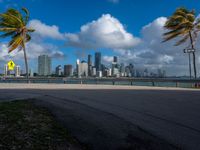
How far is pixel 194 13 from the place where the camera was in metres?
24.3

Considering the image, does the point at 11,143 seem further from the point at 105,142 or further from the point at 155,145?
the point at 155,145

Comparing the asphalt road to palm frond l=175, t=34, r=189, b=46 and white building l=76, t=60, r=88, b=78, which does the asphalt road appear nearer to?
palm frond l=175, t=34, r=189, b=46

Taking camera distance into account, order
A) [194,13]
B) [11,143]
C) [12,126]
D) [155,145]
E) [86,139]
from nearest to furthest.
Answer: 1. [11,143]
2. [155,145]
3. [86,139]
4. [12,126]
5. [194,13]

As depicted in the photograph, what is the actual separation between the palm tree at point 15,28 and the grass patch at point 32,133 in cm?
2301

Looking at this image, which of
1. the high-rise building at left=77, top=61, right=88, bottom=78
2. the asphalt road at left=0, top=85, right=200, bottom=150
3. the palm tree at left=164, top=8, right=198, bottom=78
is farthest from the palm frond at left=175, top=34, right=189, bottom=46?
the high-rise building at left=77, top=61, right=88, bottom=78

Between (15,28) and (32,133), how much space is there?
25187 mm

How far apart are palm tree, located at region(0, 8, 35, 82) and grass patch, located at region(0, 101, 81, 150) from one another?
75.5 feet

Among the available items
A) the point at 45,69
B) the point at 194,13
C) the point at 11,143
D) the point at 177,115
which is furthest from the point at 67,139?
the point at 45,69

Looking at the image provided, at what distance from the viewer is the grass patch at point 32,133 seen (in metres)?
4.15

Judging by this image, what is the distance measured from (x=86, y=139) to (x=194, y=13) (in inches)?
962

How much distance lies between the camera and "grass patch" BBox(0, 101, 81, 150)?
415cm

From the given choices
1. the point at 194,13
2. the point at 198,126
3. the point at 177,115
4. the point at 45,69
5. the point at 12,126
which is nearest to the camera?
the point at 12,126

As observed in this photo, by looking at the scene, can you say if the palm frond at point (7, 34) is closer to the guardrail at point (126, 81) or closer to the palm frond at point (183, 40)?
the guardrail at point (126, 81)

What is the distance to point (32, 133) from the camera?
4805 mm
